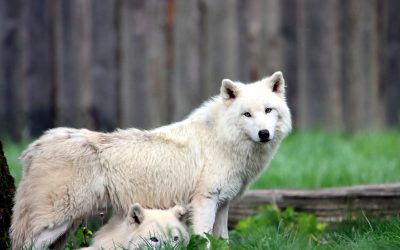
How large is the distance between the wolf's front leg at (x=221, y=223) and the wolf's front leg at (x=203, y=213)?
303mm

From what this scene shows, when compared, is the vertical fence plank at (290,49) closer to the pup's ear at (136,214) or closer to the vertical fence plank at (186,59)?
the vertical fence plank at (186,59)

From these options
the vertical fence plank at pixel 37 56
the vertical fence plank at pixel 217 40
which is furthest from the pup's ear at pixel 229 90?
the vertical fence plank at pixel 37 56

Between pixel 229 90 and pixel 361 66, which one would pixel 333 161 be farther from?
pixel 229 90

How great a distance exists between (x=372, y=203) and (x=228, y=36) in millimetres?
4909

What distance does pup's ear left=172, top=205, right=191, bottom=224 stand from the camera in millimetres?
6902

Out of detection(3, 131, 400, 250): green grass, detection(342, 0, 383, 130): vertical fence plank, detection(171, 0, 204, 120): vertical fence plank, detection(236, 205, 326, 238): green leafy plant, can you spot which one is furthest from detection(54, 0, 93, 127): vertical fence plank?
detection(236, 205, 326, 238): green leafy plant

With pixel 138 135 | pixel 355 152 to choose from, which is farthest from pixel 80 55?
pixel 138 135

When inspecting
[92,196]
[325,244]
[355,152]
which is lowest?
[355,152]

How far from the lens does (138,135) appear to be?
733 centimetres

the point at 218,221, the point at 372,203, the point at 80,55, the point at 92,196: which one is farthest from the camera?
the point at 80,55

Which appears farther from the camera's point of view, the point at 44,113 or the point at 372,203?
the point at 44,113

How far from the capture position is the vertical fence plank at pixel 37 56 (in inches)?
468

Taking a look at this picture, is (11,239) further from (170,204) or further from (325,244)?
(325,244)

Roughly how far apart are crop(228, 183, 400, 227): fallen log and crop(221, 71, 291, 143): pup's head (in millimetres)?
1002
